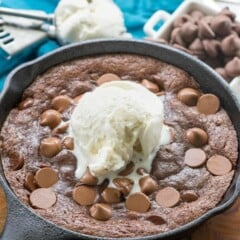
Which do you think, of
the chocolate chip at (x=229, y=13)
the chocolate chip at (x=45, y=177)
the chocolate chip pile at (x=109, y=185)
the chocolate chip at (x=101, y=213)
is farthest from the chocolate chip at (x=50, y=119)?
the chocolate chip at (x=229, y=13)

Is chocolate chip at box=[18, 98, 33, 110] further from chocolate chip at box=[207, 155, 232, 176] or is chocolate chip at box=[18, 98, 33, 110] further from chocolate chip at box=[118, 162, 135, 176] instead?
chocolate chip at box=[207, 155, 232, 176]

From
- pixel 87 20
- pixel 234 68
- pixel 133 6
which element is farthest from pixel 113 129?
pixel 133 6

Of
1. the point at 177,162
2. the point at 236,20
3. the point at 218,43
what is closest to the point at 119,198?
the point at 177,162

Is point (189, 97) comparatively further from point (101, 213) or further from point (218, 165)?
point (101, 213)

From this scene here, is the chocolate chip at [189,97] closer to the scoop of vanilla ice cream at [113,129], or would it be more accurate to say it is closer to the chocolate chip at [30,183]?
the scoop of vanilla ice cream at [113,129]

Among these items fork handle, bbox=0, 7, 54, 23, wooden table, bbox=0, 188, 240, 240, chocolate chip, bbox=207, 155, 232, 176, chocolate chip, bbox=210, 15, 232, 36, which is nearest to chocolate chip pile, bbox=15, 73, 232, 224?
chocolate chip, bbox=207, 155, 232, 176

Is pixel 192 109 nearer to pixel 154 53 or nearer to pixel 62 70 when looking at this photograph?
pixel 154 53
